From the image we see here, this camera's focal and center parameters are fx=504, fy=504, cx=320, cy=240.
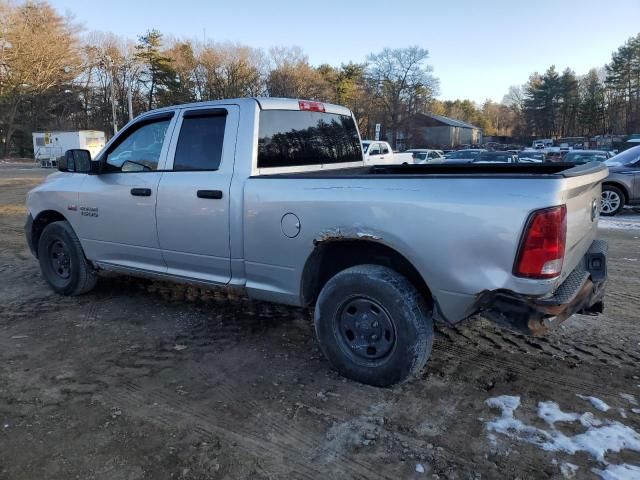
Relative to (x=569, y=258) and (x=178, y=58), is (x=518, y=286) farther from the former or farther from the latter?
(x=178, y=58)

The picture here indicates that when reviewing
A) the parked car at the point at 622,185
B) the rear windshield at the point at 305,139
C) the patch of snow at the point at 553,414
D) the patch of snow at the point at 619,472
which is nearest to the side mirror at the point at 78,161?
the rear windshield at the point at 305,139

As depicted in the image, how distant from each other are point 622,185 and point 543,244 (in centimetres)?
1037

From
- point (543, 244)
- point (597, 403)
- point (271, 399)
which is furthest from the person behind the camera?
point (271, 399)

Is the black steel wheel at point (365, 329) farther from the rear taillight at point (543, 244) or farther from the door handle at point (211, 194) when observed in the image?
the door handle at point (211, 194)

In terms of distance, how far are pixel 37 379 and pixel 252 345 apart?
1.58 meters

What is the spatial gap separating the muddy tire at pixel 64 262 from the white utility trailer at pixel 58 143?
39909 mm

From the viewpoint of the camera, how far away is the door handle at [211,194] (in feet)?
13.0

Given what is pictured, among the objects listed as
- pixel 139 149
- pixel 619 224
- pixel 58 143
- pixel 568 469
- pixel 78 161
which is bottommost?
pixel 568 469

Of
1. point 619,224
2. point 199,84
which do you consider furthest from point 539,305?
point 199,84

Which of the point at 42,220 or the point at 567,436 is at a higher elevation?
the point at 42,220

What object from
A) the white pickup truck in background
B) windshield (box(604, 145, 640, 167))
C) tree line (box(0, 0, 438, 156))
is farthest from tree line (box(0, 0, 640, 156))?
windshield (box(604, 145, 640, 167))

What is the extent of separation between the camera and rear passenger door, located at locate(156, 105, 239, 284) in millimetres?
A: 4004

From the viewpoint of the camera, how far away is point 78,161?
480cm

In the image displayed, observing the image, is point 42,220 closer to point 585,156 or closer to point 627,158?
point 627,158
